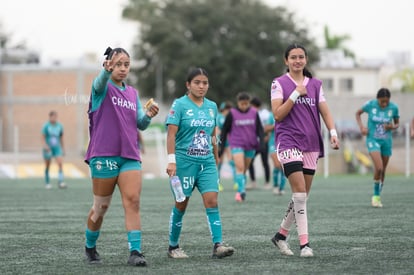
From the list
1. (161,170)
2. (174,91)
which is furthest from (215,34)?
(161,170)

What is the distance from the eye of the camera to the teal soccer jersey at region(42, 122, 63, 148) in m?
25.9

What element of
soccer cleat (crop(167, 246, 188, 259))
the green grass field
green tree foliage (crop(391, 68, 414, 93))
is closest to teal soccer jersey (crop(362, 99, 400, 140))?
the green grass field

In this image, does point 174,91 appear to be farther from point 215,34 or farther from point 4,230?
point 4,230

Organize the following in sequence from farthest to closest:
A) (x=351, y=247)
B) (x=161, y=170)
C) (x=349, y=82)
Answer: (x=349, y=82), (x=161, y=170), (x=351, y=247)

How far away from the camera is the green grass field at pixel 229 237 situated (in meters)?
9.20

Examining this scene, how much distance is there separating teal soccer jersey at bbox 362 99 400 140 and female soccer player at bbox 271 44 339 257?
711 cm

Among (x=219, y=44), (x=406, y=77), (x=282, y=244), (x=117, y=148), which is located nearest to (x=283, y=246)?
(x=282, y=244)

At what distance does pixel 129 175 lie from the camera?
9.29 m

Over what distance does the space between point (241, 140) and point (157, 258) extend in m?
10.6

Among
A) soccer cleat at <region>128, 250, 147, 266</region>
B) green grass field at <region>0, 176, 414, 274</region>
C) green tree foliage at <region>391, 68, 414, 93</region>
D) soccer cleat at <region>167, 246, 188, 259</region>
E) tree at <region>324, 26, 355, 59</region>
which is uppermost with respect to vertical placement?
tree at <region>324, 26, 355, 59</region>

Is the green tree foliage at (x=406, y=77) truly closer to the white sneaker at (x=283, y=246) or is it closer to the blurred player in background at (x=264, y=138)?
the blurred player in background at (x=264, y=138)

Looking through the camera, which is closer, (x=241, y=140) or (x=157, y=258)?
(x=157, y=258)

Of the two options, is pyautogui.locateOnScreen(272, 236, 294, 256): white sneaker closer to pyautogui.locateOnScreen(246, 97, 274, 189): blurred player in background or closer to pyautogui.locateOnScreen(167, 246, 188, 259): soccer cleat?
pyautogui.locateOnScreen(167, 246, 188, 259): soccer cleat

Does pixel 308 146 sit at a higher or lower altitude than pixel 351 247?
higher
